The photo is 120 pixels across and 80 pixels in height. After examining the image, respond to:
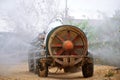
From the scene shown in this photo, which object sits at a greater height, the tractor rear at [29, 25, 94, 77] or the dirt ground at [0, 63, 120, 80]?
the tractor rear at [29, 25, 94, 77]

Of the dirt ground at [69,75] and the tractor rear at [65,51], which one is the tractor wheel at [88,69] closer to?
the tractor rear at [65,51]

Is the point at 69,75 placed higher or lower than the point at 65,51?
lower

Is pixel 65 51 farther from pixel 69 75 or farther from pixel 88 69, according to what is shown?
pixel 69 75

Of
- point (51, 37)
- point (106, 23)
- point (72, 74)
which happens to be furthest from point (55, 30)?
point (106, 23)

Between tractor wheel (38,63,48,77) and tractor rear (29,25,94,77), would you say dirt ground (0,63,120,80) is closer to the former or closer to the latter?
tractor wheel (38,63,48,77)

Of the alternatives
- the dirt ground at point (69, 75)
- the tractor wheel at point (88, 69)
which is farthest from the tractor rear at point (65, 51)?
the dirt ground at point (69, 75)

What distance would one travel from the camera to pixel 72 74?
59.1ft

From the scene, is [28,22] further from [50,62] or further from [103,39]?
[50,62]

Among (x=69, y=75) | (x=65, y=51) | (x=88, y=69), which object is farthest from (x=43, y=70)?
(x=69, y=75)

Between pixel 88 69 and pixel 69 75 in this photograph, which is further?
pixel 69 75

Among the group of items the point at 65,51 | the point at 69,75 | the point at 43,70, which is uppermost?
the point at 65,51

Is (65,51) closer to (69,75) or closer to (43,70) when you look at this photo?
(43,70)

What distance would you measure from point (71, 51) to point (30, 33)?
18643mm

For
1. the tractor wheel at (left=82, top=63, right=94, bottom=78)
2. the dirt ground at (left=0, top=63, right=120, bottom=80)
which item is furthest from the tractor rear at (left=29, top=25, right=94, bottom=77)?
the dirt ground at (left=0, top=63, right=120, bottom=80)
